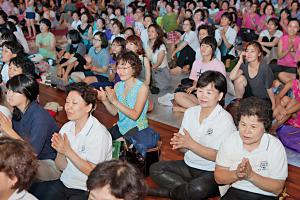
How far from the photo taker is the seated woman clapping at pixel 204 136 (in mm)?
2975

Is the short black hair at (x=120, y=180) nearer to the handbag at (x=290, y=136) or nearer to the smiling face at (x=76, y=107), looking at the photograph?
the smiling face at (x=76, y=107)

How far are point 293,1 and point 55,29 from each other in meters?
5.05

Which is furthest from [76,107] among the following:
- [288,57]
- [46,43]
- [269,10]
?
[269,10]

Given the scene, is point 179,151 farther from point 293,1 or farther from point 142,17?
point 293,1

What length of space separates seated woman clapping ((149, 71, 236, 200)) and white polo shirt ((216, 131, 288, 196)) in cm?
30

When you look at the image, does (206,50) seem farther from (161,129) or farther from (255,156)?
(255,156)

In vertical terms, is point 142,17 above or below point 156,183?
above

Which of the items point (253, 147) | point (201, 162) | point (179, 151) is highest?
point (253, 147)

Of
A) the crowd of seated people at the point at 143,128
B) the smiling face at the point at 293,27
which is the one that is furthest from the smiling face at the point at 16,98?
the smiling face at the point at 293,27

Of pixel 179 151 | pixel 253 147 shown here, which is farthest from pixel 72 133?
pixel 179 151

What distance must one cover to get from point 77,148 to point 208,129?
879 mm

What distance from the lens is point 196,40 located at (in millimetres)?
6562

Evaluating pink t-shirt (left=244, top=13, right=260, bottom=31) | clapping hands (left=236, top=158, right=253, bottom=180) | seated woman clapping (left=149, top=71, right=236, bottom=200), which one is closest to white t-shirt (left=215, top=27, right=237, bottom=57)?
pink t-shirt (left=244, top=13, right=260, bottom=31)

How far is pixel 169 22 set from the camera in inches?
349
